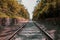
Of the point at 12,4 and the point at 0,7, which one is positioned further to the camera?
the point at 12,4

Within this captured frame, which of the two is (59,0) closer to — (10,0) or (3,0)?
(3,0)

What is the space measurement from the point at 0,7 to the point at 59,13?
1842 centimetres

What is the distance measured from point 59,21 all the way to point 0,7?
21952 mm

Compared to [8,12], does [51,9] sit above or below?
above

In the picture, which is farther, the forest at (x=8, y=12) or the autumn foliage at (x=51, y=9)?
the autumn foliage at (x=51, y=9)

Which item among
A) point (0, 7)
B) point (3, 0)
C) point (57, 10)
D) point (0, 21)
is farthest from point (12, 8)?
point (0, 21)

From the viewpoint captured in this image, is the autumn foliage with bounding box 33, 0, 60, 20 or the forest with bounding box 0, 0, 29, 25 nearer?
the forest with bounding box 0, 0, 29, 25

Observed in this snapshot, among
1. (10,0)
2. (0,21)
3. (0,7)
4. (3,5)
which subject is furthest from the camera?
(10,0)

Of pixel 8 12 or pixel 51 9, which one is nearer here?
pixel 51 9

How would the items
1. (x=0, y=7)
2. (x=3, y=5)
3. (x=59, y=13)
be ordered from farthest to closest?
(x=3, y=5), (x=0, y=7), (x=59, y=13)

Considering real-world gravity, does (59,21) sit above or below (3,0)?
below

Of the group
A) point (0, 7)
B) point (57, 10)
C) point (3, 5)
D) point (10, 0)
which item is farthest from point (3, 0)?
point (57, 10)

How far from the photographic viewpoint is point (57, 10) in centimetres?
4516

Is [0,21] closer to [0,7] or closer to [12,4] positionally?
[0,7]
